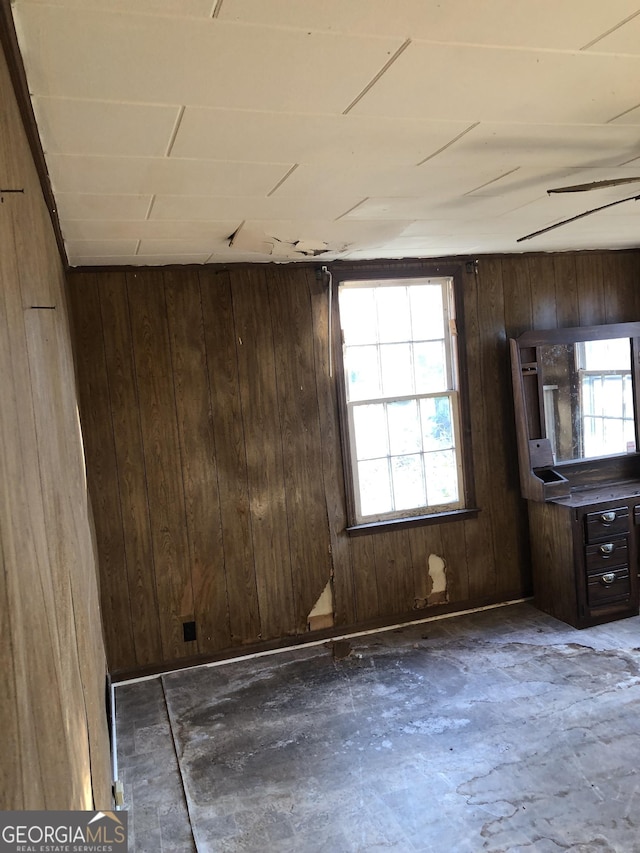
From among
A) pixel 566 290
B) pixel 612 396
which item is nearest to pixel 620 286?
pixel 566 290

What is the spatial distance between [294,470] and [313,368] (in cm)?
67

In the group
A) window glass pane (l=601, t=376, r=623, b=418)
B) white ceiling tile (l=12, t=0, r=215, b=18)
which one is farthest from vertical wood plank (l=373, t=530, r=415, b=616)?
white ceiling tile (l=12, t=0, r=215, b=18)

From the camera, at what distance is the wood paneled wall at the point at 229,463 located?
3.79m

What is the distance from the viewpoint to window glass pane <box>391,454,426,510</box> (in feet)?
14.4

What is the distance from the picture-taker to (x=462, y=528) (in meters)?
4.52

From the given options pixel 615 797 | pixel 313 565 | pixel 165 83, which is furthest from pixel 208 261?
pixel 615 797

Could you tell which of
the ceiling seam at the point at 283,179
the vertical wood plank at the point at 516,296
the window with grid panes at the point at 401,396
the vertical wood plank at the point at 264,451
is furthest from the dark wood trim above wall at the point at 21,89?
the vertical wood plank at the point at 516,296

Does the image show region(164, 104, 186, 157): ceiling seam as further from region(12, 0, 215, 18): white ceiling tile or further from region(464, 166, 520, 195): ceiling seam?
region(464, 166, 520, 195): ceiling seam

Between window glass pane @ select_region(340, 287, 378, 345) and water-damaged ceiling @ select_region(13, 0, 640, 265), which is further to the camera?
window glass pane @ select_region(340, 287, 378, 345)

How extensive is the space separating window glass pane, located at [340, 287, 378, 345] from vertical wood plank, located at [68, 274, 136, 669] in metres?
1.53

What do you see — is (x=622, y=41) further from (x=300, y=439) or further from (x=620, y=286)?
(x=620, y=286)

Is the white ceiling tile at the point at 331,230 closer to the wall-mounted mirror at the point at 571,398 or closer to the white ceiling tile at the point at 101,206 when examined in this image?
the white ceiling tile at the point at 101,206

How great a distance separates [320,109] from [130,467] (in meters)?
2.61

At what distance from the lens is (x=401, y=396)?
14.3 feet
